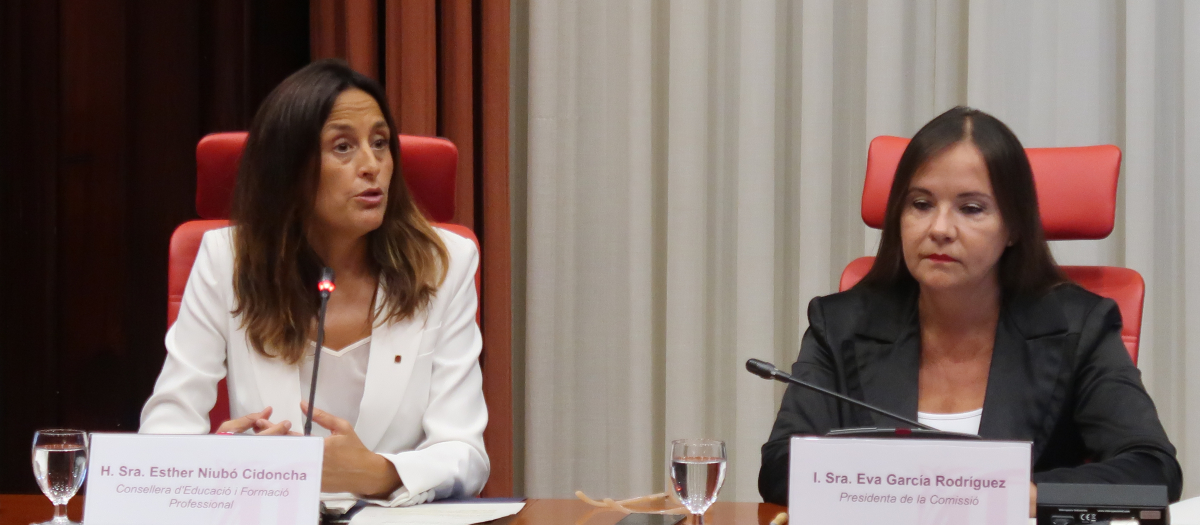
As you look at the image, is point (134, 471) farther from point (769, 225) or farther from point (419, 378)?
point (769, 225)

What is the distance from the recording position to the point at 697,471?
3.92 feet

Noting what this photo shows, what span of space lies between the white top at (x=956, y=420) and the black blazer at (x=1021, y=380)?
0.03 metres

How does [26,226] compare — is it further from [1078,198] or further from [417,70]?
[1078,198]

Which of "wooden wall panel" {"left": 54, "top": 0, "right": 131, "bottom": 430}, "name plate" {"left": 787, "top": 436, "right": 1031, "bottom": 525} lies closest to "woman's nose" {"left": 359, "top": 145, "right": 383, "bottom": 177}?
"name plate" {"left": 787, "top": 436, "right": 1031, "bottom": 525}

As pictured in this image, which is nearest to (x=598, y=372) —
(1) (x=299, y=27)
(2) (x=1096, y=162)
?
(1) (x=299, y=27)

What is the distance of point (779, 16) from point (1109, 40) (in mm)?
806

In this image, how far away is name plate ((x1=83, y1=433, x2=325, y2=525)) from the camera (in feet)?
3.43

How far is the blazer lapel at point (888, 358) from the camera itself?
171 centimetres

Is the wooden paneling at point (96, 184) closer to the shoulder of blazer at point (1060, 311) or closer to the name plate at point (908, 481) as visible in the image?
the shoulder of blazer at point (1060, 311)

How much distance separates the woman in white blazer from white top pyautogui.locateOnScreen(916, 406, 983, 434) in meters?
0.70

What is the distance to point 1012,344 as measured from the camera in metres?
1.72

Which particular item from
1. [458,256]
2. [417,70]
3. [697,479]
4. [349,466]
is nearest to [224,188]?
[458,256]

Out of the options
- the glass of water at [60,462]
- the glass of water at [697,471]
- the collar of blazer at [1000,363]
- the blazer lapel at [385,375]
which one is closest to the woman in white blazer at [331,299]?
the blazer lapel at [385,375]

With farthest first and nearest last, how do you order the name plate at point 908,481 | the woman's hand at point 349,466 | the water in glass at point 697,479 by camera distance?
1. the woman's hand at point 349,466
2. the water in glass at point 697,479
3. the name plate at point 908,481
